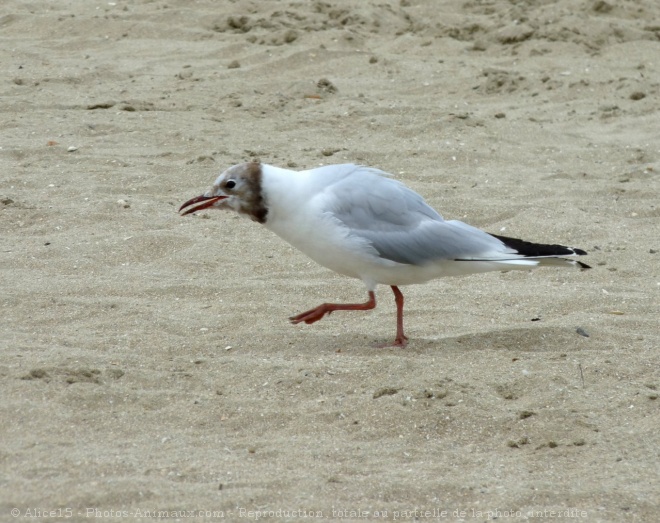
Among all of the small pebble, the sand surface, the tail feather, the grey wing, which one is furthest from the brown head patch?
the small pebble

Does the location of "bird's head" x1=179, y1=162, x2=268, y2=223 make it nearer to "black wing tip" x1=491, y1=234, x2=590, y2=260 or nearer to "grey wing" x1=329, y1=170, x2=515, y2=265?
"grey wing" x1=329, y1=170, x2=515, y2=265

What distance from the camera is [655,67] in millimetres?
8773

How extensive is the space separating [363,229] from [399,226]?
0.17 metres

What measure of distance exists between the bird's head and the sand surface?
1.70ft

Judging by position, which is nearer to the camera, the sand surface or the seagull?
the sand surface

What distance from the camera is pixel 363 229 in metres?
4.36

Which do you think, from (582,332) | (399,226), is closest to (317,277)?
(399,226)

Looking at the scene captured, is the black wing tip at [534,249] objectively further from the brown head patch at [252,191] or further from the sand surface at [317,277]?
the brown head patch at [252,191]

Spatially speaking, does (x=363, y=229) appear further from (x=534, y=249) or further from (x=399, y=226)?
(x=534, y=249)

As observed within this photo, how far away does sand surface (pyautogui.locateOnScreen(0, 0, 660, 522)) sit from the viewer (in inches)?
128

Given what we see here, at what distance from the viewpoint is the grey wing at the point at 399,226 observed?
437 centimetres

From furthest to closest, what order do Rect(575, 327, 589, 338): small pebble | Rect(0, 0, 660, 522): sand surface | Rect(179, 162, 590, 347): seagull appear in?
1. Rect(575, 327, 589, 338): small pebble
2. Rect(179, 162, 590, 347): seagull
3. Rect(0, 0, 660, 522): sand surface

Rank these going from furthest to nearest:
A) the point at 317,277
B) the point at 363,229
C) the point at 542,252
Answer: the point at 317,277 → the point at 542,252 → the point at 363,229

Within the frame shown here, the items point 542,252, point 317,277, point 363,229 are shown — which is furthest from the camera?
point 317,277
